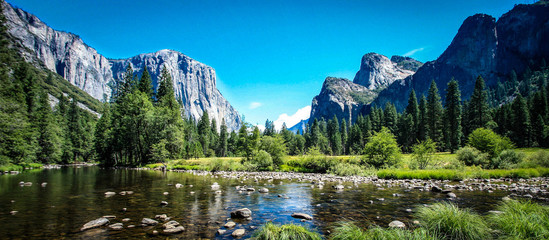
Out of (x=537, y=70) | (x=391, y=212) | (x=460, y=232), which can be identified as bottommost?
(x=391, y=212)

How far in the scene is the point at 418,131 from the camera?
74.9 m

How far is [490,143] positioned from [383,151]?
42.6 feet

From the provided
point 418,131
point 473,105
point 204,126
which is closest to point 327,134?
point 418,131

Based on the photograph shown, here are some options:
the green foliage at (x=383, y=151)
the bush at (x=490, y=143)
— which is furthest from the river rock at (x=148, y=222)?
the bush at (x=490, y=143)

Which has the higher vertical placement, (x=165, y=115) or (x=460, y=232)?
(x=165, y=115)

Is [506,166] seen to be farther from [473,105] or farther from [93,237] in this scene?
[473,105]

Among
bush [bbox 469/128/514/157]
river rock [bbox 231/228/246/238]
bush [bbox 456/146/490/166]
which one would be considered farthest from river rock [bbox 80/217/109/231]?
bush [bbox 469/128/514/157]

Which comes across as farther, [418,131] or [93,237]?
[418,131]

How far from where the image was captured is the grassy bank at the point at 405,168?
2079cm

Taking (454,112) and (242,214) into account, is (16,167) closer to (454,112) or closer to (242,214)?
(242,214)

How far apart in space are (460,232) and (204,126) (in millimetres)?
106028

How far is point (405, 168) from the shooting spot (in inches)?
1147

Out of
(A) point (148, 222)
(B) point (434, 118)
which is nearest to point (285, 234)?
(A) point (148, 222)

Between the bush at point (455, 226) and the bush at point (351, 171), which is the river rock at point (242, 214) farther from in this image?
the bush at point (351, 171)
